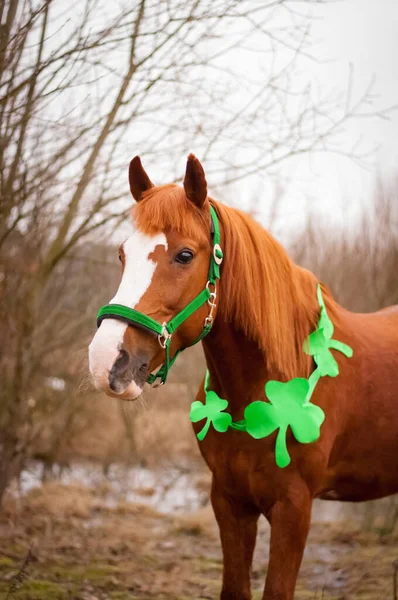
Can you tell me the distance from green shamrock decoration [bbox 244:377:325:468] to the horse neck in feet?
0.18

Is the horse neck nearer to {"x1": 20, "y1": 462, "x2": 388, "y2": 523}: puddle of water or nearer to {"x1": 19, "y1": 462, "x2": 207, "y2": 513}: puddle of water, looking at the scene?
{"x1": 20, "y1": 462, "x2": 388, "y2": 523}: puddle of water

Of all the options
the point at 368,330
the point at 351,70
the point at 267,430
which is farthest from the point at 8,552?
the point at 351,70

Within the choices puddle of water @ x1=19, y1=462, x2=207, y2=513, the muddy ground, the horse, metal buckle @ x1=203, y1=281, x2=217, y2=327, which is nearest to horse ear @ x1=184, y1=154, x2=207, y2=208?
the horse

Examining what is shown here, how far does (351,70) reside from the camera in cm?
423

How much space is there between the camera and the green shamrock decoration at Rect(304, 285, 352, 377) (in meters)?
2.73

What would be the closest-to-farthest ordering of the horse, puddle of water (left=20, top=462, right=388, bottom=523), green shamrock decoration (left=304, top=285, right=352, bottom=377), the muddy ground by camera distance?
the horse, green shamrock decoration (left=304, top=285, right=352, bottom=377), the muddy ground, puddle of water (left=20, top=462, right=388, bottom=523)

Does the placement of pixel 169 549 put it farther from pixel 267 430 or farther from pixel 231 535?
pixel 267 430

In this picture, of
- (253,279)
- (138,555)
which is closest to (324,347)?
(253,279)

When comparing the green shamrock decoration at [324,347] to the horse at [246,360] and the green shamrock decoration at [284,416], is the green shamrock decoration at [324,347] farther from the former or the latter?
the green shamrock decoration at [284,416]

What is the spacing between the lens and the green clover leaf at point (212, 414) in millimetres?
2615

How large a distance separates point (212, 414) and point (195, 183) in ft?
3.48

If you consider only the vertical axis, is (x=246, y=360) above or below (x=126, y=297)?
below

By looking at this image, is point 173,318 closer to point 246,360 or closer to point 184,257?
point 184,257

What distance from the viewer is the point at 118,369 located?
2.00 metres
